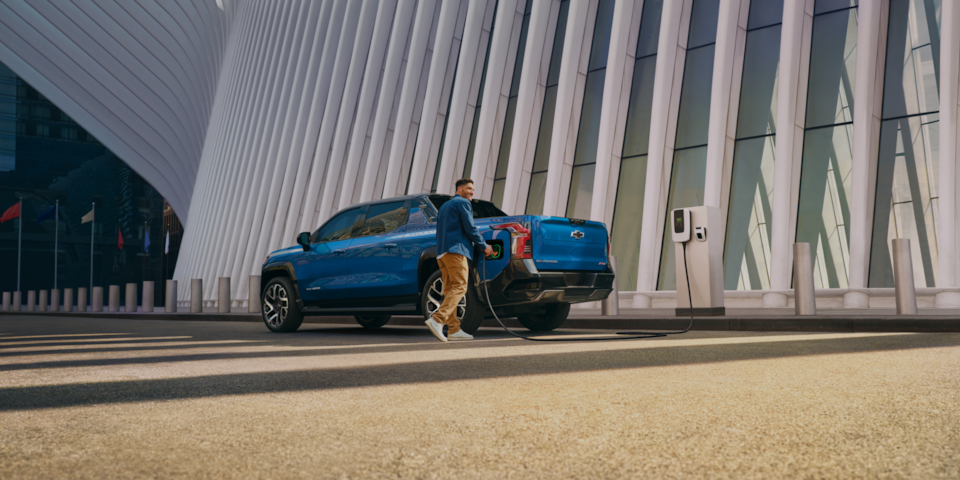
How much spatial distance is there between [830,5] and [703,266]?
23.3 feet

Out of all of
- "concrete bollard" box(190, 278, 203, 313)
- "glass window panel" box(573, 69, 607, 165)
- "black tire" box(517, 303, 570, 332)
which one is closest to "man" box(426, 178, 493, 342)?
"black tire" box(517, 303, 570, 332)

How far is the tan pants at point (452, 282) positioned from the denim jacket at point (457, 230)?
99 millimetres

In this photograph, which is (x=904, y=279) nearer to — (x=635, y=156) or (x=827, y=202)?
(x=827, y=202)

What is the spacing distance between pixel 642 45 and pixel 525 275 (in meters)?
10.6

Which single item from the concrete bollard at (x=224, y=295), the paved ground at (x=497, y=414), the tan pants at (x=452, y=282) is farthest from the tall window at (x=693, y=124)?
the concrete bollard at (x=224, y=295)

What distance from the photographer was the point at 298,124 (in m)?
25.0

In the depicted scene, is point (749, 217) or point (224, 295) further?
point (224, 295)

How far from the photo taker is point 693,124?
15.5m

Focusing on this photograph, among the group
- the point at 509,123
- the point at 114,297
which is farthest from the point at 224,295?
the point at 114,297

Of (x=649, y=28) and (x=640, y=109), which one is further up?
(x=649, y=28)

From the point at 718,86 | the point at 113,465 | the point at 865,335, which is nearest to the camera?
the point at 113,465

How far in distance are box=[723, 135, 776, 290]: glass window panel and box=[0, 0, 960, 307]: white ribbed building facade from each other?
0.11ft

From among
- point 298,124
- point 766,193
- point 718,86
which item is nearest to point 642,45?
point 718,86

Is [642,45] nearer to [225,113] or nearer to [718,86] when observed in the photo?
[718,86]
